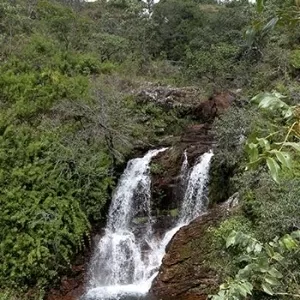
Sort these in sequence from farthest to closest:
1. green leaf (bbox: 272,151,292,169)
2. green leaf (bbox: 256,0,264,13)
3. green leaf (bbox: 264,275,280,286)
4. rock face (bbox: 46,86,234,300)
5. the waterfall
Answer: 1. the waterfall
2. rock face (bbox: 46,86,234,300)
3. green leaf (bbox: 264,275,280,286)
4. green leaf (bbox: 256,0,264,13)
5. green leaf (bbox: 272,151,292,169)

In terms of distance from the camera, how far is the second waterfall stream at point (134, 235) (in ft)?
33.6

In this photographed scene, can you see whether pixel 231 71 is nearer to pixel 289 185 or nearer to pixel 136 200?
pixel 136 200

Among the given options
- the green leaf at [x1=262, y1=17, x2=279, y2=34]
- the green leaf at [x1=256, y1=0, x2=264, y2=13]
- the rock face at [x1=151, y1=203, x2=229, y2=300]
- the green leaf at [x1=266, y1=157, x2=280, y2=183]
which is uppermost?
the green leaf at [x1=256, y1=0, x2=264, y2=13]

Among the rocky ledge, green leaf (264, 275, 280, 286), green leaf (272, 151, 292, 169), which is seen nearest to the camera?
green leaf (272, 151, 292, 169)

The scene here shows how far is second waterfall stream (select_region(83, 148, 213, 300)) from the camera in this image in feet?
33.6

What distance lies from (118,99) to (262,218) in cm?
735

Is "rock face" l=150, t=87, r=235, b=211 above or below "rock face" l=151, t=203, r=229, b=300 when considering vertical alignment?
above

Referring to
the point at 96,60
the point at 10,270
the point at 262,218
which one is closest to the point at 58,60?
the point at 96,60

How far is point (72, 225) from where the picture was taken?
1030 centimetres

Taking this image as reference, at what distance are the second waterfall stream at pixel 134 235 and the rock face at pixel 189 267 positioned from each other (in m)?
0.81

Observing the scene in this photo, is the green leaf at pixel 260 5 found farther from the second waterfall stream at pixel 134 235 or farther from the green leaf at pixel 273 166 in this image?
the second waterfall stream at pixel 134 235

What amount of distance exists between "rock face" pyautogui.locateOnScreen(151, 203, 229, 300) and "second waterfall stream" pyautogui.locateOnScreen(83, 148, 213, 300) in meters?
0.81

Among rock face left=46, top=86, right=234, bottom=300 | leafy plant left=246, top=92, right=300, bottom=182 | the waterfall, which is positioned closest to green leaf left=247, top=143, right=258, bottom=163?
leafy plant left=246, top=92, right=300, bottom=182

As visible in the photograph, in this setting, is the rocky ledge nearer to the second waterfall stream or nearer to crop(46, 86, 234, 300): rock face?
crop(46, 86, 234, 300): rock face
